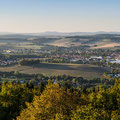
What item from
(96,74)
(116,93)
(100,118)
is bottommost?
(96,74)

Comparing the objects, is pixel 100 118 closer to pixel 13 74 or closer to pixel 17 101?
pixel 17 101

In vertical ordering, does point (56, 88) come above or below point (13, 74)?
above

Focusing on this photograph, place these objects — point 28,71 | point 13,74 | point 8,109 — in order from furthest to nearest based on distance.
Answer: point 28,71 < point 13,74 < point 8,109

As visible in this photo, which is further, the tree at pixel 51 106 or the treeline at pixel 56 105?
the tree at pixel 51 106

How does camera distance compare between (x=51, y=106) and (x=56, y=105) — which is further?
(x=56, y=105)

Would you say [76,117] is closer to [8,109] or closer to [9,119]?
[9,119]

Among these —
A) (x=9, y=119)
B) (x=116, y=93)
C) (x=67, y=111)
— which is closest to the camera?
(x=67, y=111)

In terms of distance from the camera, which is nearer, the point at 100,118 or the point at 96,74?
the point at 100,118

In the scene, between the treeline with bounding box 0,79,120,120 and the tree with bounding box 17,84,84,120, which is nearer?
the treeline with bounding box 0,79,120,120

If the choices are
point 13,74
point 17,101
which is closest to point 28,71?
point 13,74

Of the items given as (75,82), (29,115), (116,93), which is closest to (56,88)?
(29,115)
